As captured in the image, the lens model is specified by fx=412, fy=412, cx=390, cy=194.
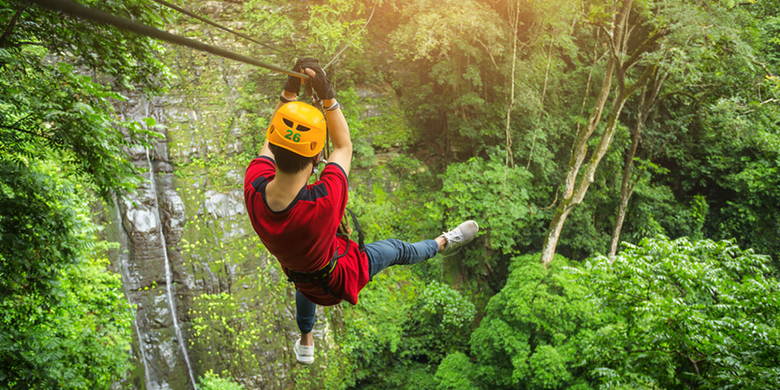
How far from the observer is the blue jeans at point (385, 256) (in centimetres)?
261

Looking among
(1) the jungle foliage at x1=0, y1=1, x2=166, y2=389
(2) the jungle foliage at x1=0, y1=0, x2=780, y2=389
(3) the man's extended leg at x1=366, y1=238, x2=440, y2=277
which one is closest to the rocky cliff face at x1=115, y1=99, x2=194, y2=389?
(2) the jungle foliage at x1=0, y1=0, x2=780, y2=389

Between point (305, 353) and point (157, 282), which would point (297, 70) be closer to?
point (305, 353)

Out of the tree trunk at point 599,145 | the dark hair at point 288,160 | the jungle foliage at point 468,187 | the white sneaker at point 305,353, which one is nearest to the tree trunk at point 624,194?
the jungle foliage at point 468,187

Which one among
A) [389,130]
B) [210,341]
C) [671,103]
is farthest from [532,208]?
[210,341]

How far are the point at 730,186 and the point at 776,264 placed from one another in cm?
240

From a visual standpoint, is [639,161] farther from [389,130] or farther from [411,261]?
[411,261]

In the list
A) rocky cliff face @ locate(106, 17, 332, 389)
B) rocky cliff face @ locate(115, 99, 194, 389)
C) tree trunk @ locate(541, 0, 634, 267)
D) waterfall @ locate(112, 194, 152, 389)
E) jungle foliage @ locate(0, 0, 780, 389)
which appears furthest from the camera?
tree trunk @ locate(541, 0, 634, 267)

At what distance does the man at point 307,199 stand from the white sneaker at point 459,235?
102 centimetres

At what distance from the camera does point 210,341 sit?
7.64 meters

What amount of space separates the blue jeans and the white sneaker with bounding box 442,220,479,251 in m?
0.23

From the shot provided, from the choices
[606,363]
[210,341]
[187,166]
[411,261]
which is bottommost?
[210,341]

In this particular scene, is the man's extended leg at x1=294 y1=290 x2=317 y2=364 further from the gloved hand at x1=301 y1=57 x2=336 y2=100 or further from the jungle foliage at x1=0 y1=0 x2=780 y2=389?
the jungle foliage at x1=0 y1=0 x2=780 y2=389

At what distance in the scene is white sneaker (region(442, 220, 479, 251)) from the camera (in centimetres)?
341

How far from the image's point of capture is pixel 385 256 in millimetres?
2668
